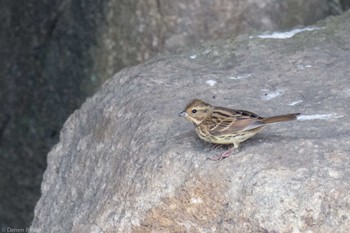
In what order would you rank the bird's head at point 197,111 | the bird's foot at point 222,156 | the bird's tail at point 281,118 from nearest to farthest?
the bird's foot at point 222,156 → the bird's tail at point 281,118 → the bird's head at point 197,111

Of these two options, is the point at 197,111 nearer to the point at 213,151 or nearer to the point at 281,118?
the point at 213,151

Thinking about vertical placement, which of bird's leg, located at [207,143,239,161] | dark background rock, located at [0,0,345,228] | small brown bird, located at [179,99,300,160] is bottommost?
dark background rock, located at [0,0,345,228]

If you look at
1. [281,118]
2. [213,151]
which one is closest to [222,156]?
[213,151]

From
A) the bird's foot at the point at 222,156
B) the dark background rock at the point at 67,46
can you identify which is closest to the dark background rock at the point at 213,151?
the bird's foot at the point at 222,156

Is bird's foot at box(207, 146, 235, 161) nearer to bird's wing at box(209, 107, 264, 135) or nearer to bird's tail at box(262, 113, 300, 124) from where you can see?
bird's wing at box(209, 107, 264, 135)

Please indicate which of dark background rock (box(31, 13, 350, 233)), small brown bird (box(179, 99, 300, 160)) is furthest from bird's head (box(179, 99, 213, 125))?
dark background rock (box(31, 13, 350, 233))

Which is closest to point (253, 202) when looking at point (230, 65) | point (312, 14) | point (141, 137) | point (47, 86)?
point (141, 137)

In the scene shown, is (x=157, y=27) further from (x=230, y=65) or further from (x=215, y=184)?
(x=215, y=184)

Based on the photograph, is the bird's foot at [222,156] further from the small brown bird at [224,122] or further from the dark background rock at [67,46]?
the dark background rock at [67,46]
